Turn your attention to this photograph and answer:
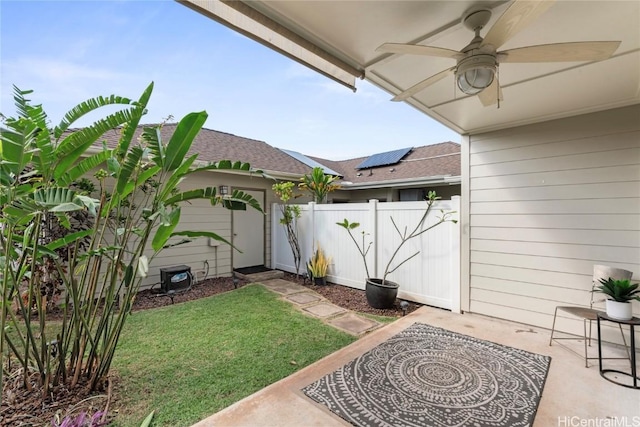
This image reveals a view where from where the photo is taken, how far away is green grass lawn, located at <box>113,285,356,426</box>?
2.29 metres

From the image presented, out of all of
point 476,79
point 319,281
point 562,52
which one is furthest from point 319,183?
point 562,52

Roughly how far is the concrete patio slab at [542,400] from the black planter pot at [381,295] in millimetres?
1172

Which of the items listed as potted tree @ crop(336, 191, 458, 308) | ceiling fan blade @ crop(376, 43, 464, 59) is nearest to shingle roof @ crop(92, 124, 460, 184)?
potted tree @ crop(336, 191, 458, 308)

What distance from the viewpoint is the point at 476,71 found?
1.97 meters

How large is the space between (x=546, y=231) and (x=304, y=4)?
159 inches

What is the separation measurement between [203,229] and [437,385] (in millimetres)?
5464

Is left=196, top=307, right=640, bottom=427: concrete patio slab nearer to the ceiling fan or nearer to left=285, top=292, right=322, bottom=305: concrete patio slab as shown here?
left=285, top=292, right=322, bottom=305: concrete patio slab

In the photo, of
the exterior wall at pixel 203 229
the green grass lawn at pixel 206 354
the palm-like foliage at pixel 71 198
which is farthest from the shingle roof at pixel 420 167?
the palm-like foliage at pixel 71 198

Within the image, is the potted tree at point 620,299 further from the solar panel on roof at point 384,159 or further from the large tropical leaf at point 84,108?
the solar panel on roof at point 384,159

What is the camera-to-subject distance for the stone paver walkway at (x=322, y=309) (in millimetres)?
3930

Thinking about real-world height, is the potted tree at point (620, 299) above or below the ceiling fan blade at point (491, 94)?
below

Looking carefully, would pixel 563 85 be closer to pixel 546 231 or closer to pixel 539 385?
pixel 546 231

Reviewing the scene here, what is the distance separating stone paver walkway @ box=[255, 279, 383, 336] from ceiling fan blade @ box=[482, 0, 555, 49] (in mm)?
3355

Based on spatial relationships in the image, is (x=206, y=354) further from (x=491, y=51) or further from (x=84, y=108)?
(x=491, y=51)
